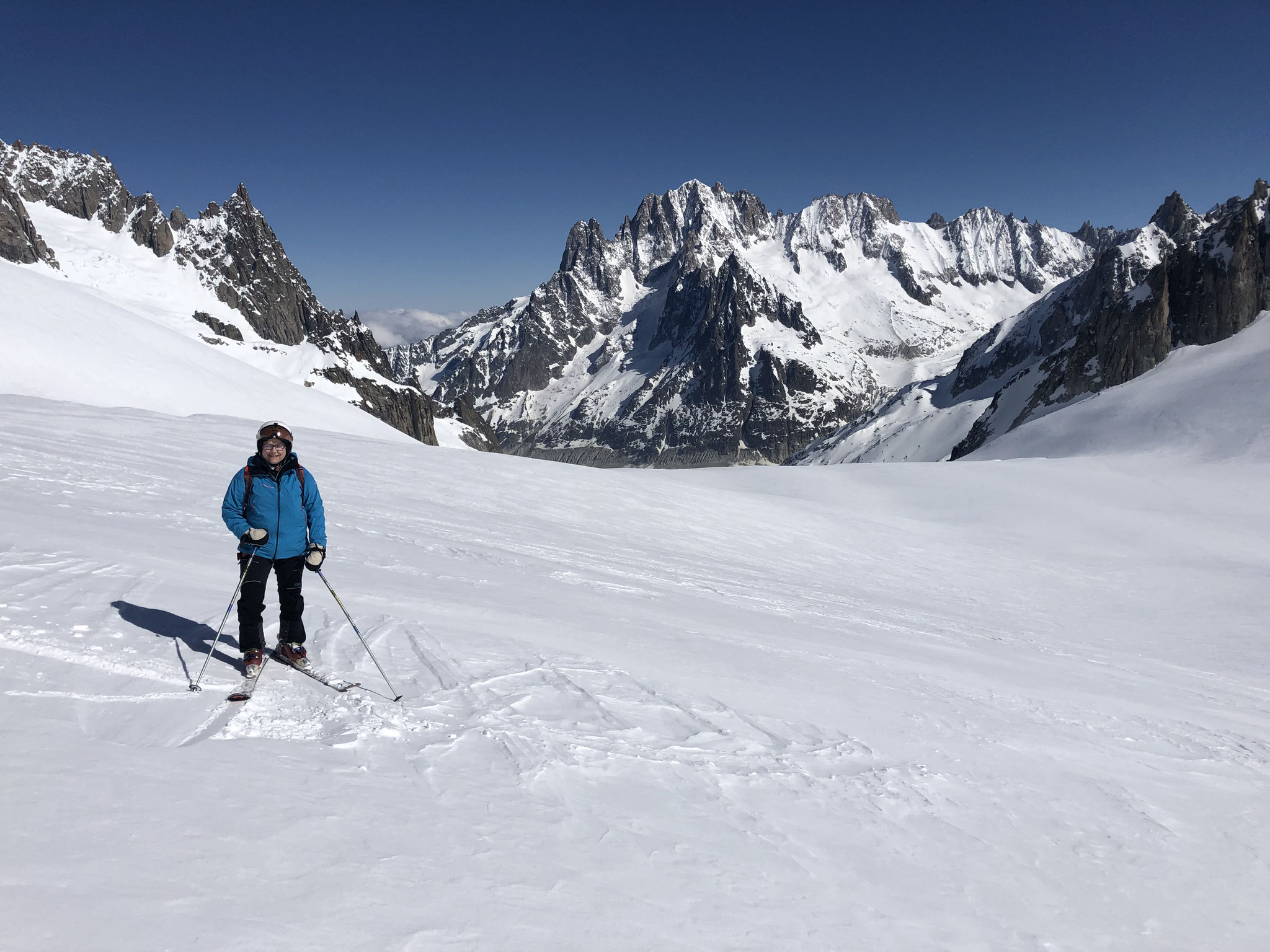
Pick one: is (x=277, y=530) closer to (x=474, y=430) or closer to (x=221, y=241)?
(x=474, y=430)

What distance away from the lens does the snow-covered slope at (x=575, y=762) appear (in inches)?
130

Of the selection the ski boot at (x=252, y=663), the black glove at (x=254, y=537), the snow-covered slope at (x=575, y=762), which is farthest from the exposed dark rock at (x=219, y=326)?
the ski boot at (x=252, y=663)

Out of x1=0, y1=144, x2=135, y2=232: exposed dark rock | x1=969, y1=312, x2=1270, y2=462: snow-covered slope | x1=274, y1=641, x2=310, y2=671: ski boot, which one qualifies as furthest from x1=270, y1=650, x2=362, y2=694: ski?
x1=0, y1=144, x2=135, y2=232: exposed dark rock

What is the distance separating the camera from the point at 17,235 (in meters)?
127

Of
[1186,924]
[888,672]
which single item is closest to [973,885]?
[1186,924]

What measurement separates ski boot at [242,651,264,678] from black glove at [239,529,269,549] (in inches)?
33.8

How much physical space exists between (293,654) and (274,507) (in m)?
1.25

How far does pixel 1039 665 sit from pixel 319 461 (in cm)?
1643

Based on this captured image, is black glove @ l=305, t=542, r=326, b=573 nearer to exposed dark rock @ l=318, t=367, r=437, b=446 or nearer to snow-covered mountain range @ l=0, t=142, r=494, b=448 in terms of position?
exposed dark rock @ l=318, t=367, r=437, b=446

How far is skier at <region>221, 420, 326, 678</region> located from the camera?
5.73 m

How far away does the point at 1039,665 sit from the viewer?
10422mm

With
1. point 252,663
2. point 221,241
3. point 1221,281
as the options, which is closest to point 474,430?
point 221,241

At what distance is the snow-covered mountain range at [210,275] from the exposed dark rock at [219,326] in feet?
0.81

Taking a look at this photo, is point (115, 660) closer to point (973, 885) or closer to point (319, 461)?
point (973, 885)
